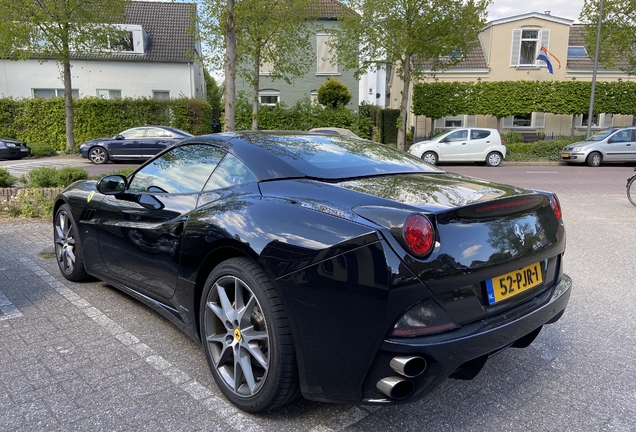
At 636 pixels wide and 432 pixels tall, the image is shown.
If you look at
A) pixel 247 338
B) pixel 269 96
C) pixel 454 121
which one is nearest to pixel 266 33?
pixel 269 96

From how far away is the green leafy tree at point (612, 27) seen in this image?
2219 centimetres

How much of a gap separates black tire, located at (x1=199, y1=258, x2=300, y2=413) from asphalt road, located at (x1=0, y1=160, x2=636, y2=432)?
144mm

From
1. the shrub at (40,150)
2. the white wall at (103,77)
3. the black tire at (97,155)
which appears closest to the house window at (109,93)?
the white wall at (103,77)

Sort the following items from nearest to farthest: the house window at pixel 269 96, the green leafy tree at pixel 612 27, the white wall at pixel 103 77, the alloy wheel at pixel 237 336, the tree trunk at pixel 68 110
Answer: the alloy wheel at pixel 237 336, the tree trunk at pixel 68 110, the green leafy tree at pixel 612 27, the white wall at pixel 103 77, the house window at pixel 269 96

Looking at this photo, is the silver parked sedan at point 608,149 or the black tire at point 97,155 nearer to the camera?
the black tire at point 97,155

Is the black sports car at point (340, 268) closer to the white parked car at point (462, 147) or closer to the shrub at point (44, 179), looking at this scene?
the shrub at point (44, 179)

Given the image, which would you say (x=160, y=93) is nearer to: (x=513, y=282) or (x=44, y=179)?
(x=44, y=179)

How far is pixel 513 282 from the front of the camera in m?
2.28

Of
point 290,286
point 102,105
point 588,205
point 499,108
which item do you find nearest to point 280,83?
point 102,105

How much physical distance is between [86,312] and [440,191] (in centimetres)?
290

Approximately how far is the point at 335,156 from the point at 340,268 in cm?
118

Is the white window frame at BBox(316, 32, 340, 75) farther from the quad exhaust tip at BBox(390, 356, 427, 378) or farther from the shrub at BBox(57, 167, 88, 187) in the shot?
the quad exhaust tip at BBox(390, 356, 427, 378)

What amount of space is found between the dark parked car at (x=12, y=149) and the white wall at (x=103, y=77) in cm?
883

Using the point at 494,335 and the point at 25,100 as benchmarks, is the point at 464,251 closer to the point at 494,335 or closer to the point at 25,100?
the point at 494,335
